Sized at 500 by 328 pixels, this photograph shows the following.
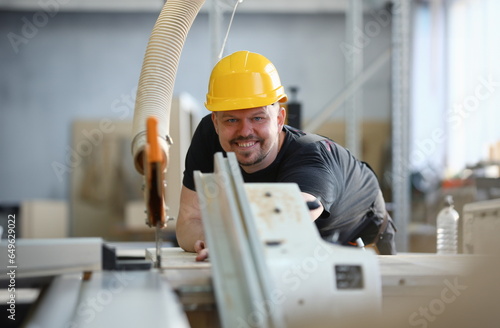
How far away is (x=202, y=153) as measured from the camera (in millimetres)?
2268

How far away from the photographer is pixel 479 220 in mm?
2318

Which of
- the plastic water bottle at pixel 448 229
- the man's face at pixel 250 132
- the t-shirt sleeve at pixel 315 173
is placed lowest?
the plastic water bottle at pixel 448 229

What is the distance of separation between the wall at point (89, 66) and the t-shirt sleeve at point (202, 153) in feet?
20.2

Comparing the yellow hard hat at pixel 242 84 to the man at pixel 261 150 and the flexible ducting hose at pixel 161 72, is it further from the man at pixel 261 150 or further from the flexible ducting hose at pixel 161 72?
the flexible ducting hose at pixel 161 72

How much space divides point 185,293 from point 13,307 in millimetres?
637

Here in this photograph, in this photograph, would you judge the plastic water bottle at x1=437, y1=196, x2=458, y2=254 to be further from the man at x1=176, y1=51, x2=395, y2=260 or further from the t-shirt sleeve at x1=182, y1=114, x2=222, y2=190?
the t-shirt sleeve at x1=182, y1=114, x2=222, y2=190

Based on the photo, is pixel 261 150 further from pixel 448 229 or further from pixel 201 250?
pixel 448 229

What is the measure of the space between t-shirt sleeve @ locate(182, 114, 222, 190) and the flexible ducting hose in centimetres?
46

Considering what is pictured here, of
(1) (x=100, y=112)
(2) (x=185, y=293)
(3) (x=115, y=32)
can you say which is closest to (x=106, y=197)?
(1) (x=100, y=112)

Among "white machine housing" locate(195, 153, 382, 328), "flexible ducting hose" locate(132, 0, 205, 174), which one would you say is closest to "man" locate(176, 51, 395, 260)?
"flexible ducting hose" locate(132, 0, 205, 174)

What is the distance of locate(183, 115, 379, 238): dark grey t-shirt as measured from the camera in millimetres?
1822

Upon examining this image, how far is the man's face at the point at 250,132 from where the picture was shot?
198 centimetres

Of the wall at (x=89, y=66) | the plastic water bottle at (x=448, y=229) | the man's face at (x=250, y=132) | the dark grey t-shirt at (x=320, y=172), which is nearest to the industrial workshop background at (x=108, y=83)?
the wall at (x=89, y=66)

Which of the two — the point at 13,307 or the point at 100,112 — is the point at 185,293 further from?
the point at 100,112
